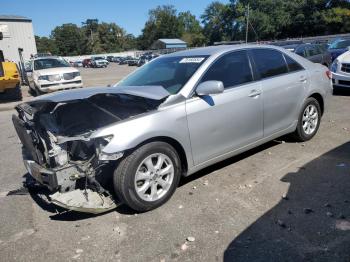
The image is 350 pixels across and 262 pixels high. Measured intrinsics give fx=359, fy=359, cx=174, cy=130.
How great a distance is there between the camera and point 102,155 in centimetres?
349

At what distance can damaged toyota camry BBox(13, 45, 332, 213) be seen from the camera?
12.0ft

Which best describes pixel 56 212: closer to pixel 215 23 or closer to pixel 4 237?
pixel 4 237

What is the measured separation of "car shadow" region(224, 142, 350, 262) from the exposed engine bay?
149 centimetres

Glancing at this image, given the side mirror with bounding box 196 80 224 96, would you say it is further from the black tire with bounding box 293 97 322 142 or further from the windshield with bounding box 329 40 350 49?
the windshield with bounding box 329 40 350 49

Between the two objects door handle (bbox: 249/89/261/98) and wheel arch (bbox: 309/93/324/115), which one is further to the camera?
wheel arch (bbox: 309/93/324/115)

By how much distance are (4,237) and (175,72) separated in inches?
107

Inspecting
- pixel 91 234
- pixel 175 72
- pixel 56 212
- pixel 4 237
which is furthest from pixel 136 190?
pixel 175 72

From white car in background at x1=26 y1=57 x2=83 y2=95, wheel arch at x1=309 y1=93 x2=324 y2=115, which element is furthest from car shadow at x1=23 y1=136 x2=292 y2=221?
white car in background at x1=26 y1=57 x2=83 y2=95

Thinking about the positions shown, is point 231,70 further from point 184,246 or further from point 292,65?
point 184,246

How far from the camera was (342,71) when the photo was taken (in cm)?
1002

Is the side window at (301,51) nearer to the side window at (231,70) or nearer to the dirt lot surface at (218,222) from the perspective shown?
the dirt lot surface at (218,222)

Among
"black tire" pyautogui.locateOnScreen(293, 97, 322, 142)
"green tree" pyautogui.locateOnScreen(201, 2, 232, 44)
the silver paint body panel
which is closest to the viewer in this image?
the silver paint body panel

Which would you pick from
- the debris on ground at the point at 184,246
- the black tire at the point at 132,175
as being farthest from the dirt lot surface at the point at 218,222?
the black tire at the point at 132,175

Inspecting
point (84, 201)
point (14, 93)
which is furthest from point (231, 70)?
point (14, 93)
